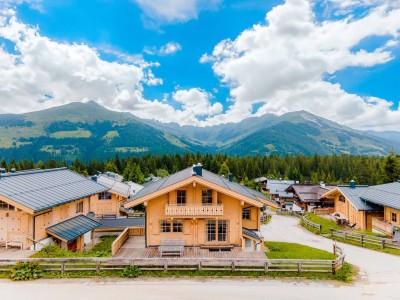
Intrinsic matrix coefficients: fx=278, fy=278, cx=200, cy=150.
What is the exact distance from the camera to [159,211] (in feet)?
76.0

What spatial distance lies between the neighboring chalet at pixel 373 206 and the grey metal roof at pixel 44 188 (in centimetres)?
3213

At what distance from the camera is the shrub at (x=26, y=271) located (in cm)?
1591

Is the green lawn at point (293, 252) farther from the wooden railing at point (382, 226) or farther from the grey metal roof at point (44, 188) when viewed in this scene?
the grey metal roof at point (44, 188)

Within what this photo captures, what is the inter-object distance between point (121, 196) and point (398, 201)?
3876cm

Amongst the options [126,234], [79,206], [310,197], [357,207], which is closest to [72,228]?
[126,234]

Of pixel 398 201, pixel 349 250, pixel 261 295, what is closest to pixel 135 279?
pixel 261 295

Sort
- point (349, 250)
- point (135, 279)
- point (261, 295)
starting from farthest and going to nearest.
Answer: point (349, 250) → point (135, 279) → point (261, 295)

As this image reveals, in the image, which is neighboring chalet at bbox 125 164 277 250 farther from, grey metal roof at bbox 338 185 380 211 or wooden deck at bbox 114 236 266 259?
grey metal roof at bbox 338 185 380 211

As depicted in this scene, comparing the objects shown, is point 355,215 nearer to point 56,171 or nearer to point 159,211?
point 159,211

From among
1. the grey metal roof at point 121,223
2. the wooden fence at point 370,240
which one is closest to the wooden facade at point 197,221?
the grey metal roof at point 121,223

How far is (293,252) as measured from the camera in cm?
2316

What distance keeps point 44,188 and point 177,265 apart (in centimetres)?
1436

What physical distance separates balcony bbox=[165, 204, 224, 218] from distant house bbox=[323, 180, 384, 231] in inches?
899

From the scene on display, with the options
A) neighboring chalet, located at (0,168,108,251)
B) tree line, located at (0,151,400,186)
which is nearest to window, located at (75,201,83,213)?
neighboring chalet, located at (0,168,108,251)
